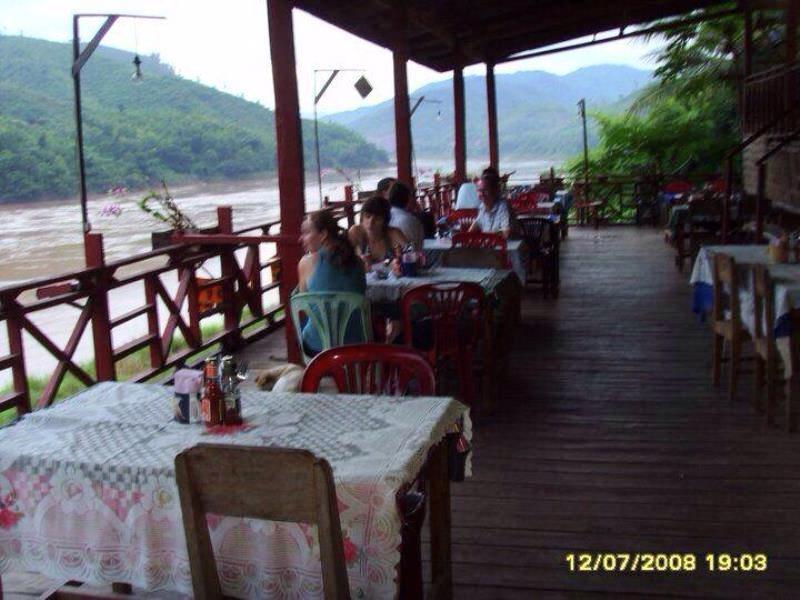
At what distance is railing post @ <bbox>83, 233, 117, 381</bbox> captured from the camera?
4.83 metres

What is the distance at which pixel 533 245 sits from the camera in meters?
8.49

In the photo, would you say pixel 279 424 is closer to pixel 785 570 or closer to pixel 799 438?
pixel 785 570

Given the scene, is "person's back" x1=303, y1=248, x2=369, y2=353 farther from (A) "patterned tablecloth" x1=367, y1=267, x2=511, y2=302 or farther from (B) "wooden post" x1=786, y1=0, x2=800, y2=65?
(B) "wooden post" x1=786, y1=0, x2=800, y2=65

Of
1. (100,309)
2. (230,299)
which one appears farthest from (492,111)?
(100,309)

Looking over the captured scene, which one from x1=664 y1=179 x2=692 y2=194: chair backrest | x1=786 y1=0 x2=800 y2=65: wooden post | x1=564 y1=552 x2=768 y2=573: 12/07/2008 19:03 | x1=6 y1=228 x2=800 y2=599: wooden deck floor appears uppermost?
x1=786 y1=0 x2=800 y2=65: wooden post

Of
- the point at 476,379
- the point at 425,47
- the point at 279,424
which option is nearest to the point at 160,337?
the point at 476,379

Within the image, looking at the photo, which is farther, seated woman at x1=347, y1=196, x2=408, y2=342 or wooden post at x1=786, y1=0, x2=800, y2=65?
wooden post at x1=786, y1=0, x2=800, y2=65

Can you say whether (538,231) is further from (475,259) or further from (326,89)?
(326,89)

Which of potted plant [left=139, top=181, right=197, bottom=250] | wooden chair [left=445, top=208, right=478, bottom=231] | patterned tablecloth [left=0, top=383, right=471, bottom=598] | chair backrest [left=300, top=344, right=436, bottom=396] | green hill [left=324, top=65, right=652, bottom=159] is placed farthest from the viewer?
green hill [left=324, top=65, right=652, bottom=159]

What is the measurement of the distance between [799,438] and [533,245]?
14.8 feet

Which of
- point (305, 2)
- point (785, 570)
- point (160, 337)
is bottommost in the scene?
point (785, 570)

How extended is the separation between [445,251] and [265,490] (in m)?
4.03

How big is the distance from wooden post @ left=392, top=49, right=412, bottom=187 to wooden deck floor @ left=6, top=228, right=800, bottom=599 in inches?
128

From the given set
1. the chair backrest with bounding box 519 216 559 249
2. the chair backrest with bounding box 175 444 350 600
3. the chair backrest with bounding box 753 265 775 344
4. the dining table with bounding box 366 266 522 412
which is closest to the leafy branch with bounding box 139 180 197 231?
the dining table with bounding box 366 266 522 412
